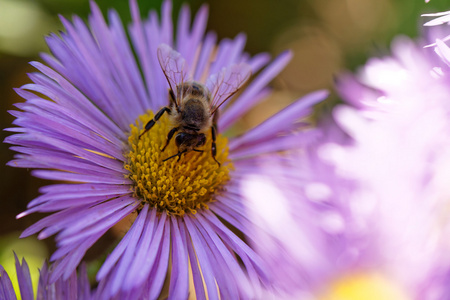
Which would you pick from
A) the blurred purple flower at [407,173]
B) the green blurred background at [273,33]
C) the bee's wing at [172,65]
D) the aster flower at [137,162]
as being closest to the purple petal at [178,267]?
the aster flower at [137,162]

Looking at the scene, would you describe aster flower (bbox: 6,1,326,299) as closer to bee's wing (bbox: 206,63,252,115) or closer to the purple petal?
the purple petal

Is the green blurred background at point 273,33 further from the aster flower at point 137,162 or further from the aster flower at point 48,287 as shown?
the aster flower at point 48,287

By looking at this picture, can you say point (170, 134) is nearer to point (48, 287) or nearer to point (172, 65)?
point (172, 65)

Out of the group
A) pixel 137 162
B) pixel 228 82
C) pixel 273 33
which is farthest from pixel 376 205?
pixel 273 33

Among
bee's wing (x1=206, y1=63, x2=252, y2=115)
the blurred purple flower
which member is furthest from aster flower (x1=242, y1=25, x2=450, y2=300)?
bee's wing (x1=206, y1=63, x2=252, y2=115)

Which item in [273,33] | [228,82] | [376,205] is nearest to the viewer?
[376,205]

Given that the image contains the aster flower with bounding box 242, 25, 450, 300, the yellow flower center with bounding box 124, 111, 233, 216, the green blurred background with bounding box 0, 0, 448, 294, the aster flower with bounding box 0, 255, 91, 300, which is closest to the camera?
the aster flower with bounding box 0, 255, 91, 300
